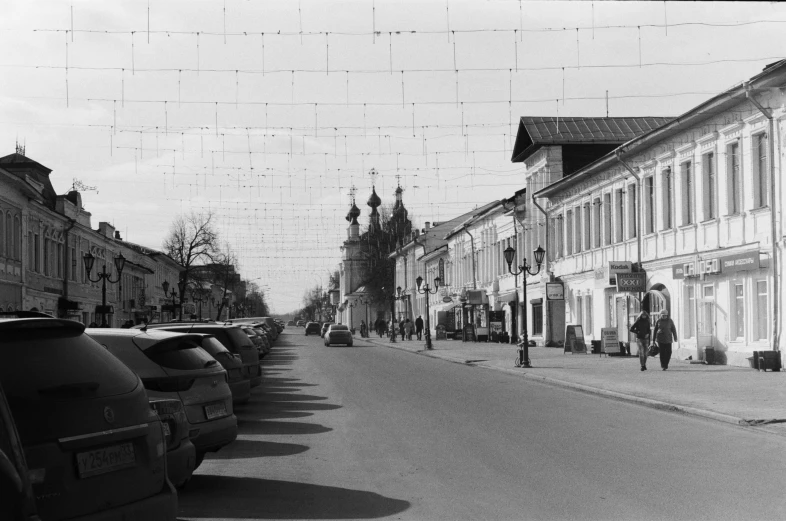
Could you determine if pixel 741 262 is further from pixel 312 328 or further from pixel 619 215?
→ pixel 312 328

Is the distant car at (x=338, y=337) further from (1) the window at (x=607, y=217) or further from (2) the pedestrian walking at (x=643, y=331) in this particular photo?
(2) the pedestrian walking at (x=643, y=331)

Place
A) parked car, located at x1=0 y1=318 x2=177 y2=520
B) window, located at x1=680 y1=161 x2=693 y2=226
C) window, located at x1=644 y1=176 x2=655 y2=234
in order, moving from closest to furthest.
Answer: parked car, located at x1=0 y1=318 x2=177 y2=520 → window, located at x1=680 y1=161 x2=693 y2=226 → window, located at x1=644 y1=176 x2=655 y2=234

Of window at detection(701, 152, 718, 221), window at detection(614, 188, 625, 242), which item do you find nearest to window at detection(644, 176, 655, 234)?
window at detection(614, 188, 625, 242)

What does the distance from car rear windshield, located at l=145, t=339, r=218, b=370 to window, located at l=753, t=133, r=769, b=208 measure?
20523 millimetres

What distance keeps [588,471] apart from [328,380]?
17031 mm

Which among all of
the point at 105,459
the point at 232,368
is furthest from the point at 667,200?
the point at 105,459

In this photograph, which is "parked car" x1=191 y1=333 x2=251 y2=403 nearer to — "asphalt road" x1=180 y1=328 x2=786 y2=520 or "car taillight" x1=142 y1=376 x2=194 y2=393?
"asphalt road" x1=180 y1=328 x2=786 y2=520

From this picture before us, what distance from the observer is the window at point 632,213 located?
3756cm

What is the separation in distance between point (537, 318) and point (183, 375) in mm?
44969

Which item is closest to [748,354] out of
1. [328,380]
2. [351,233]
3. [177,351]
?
[328,380]

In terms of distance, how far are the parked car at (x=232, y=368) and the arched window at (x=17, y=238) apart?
1208 inches

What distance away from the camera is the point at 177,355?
1041 centimetres

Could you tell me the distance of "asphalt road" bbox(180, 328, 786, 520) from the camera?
8.34 m

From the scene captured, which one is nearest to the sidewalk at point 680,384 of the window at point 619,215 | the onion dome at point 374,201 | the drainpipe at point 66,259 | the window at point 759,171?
the window at point 759,171
